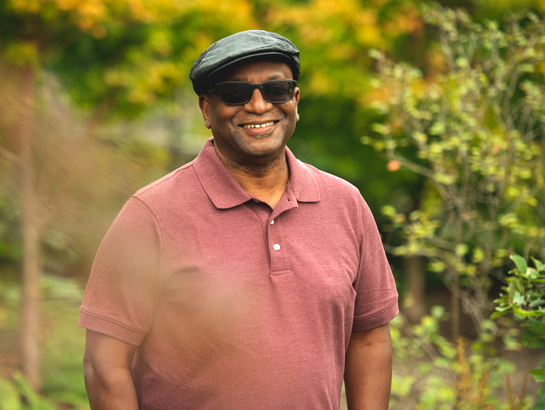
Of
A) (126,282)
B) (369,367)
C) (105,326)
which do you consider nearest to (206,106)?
(126,282)

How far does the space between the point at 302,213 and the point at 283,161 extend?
0.23 meters

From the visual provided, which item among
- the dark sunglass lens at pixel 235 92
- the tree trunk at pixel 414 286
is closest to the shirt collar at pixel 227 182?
the dark sunglass lens at pixel 235 92

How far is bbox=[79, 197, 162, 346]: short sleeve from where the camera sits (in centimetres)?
166

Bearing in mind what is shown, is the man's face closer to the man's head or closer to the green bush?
the man's head

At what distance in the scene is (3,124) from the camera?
2383 millimetres

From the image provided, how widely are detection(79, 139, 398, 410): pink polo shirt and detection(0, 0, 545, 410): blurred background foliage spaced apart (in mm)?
300

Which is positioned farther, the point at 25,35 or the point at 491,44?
the point at 25,35

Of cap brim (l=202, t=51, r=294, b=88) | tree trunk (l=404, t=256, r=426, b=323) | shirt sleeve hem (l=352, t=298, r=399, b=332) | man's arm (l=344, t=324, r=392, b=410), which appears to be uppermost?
cap brim (l=202, t=51, r=294, b=88)

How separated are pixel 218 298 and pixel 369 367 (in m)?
0.69

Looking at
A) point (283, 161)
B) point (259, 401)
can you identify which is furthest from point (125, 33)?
point (259, 401)

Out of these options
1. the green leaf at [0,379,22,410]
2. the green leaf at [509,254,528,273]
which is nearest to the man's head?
the green leaf at [509,254,528,273]

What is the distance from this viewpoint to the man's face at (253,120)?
6.05 feet

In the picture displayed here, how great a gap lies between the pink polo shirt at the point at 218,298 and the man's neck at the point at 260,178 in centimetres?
8

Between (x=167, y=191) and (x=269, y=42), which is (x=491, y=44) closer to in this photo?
(x=269, y=42)
